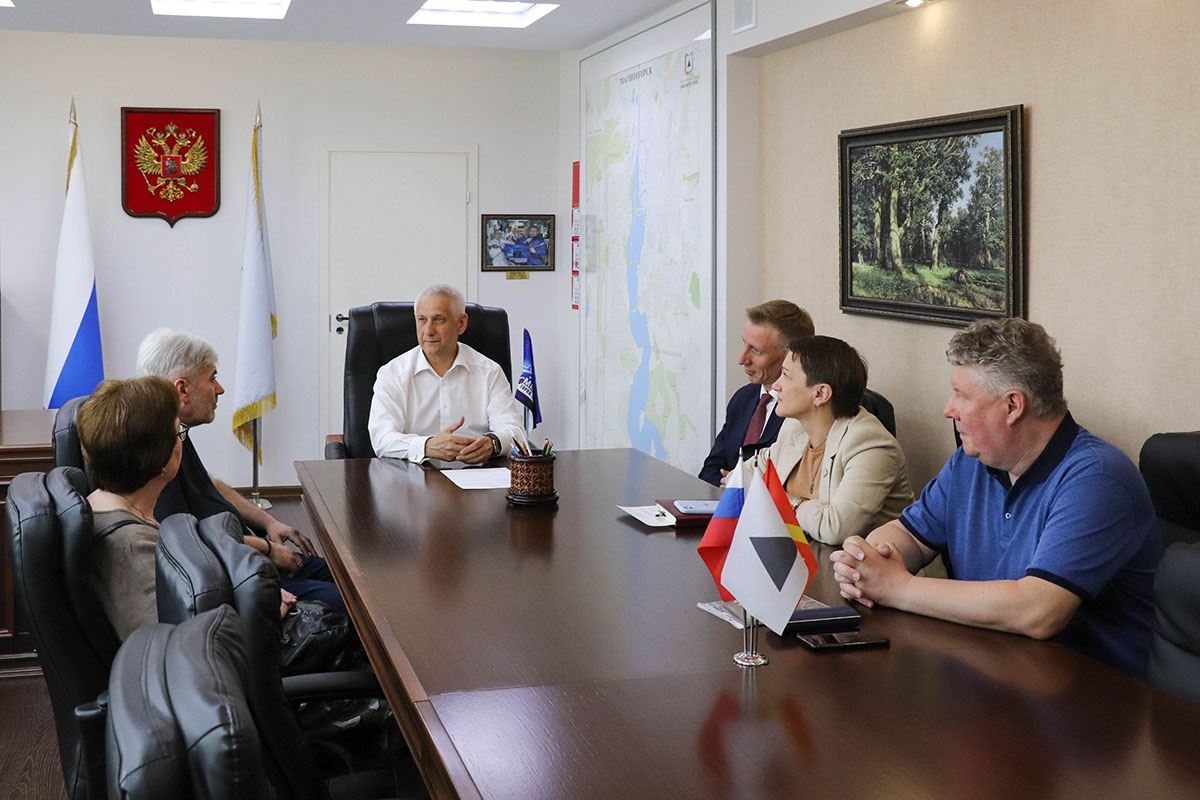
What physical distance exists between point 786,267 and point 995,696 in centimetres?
345

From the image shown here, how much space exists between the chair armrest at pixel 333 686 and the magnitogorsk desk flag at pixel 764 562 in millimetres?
750

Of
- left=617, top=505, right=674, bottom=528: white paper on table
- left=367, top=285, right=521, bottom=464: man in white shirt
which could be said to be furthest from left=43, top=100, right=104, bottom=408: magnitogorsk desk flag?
left=617, top=505, right=674, bottom=528: white paper on table

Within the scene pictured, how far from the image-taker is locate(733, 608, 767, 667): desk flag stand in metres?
1.85

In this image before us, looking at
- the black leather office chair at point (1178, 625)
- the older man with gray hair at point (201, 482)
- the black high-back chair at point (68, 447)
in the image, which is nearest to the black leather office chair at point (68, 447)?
the black high-back chair at point (68, 447)

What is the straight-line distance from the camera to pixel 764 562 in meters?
1.88

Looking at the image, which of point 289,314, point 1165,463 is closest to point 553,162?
point 289,314

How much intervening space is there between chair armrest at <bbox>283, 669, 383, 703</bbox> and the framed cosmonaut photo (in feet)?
17.2

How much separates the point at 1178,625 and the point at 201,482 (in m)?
2.37


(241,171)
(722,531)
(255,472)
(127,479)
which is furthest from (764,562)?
(241,171)

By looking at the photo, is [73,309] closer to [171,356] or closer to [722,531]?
[171,356]

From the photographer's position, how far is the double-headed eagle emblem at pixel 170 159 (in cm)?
679

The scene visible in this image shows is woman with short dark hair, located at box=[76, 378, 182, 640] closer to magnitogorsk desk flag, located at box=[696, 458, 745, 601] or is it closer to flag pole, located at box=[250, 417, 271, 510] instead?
magnitogorsk desk flag, located at box=[696, 458, 745, 601]

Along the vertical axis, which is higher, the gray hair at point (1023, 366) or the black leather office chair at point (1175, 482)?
the gray hair at point (1023, 366)

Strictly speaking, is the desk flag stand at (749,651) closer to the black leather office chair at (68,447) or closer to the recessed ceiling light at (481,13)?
the black leather office chair at (68,447)
